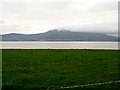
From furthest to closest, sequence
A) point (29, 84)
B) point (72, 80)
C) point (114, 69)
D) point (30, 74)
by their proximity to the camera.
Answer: point (114, 69)
point (30, 74)
point (72, 80)
point (29, 84)

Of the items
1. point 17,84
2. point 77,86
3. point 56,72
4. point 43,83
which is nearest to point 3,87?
point 17,84

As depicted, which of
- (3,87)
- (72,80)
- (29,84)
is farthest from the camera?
(72,80)

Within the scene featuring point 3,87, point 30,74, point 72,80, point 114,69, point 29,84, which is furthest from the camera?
point 114,69

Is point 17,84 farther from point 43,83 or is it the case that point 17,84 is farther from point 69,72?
point 69,72

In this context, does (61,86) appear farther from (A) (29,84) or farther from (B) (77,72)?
(B) (77,72)

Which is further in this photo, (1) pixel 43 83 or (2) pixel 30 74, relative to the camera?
(2) pixel 30 74

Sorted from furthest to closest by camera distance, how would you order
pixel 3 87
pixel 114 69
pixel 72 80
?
pixel 114 69 < pixel 72 80 < pixel 3 87

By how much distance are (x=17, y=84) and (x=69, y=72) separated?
658 centimetres

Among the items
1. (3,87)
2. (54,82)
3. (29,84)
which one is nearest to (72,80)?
(54,82)

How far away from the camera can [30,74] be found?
2612cm

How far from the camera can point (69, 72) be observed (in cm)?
2734

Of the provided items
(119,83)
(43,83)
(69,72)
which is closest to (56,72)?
(69,72)

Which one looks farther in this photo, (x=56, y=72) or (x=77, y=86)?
(x=56, y=72)

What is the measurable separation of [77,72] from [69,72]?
68 centimetres
